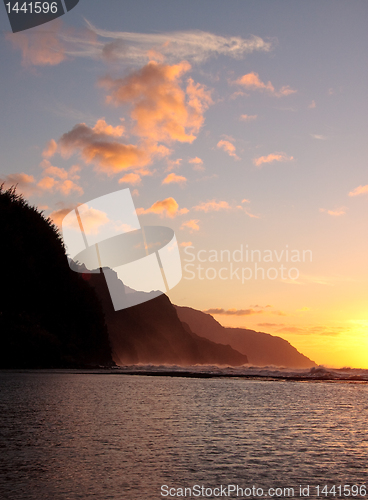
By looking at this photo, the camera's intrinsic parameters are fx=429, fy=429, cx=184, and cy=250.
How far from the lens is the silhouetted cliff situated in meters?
50.6

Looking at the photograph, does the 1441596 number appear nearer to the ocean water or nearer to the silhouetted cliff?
the ocean water

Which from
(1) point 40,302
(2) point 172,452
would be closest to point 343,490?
(2) point 172,452

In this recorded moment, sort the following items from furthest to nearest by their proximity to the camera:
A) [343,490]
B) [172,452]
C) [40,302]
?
[40,302] → [172,452] → [343,490]

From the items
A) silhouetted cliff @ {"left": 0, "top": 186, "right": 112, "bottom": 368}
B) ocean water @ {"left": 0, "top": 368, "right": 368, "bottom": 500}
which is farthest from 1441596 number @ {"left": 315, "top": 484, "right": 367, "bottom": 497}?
silhouetted cliff @ {"left": 0, "top": 186, "right": 112, "bottom": 368}

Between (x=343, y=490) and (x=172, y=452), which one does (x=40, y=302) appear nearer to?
(x=172, y=452)

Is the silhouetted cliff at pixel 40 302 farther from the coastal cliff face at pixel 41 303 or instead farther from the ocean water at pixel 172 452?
the ocean water at pixel 172 452

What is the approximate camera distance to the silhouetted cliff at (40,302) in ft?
166

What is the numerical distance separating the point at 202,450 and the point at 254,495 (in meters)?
2.81

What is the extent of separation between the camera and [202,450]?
26.8ft

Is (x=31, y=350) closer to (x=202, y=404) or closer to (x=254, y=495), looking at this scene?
(x=202, y=404)

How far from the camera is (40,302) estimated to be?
2373 inches

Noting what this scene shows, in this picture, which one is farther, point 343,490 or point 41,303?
point 41,303

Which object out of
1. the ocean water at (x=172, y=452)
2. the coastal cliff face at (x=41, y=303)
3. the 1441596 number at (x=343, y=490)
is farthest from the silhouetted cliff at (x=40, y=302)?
the 1441596 number at (x=343, y=490)

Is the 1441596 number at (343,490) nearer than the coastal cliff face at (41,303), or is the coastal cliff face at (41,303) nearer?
the 1441596 number at (343,490)
